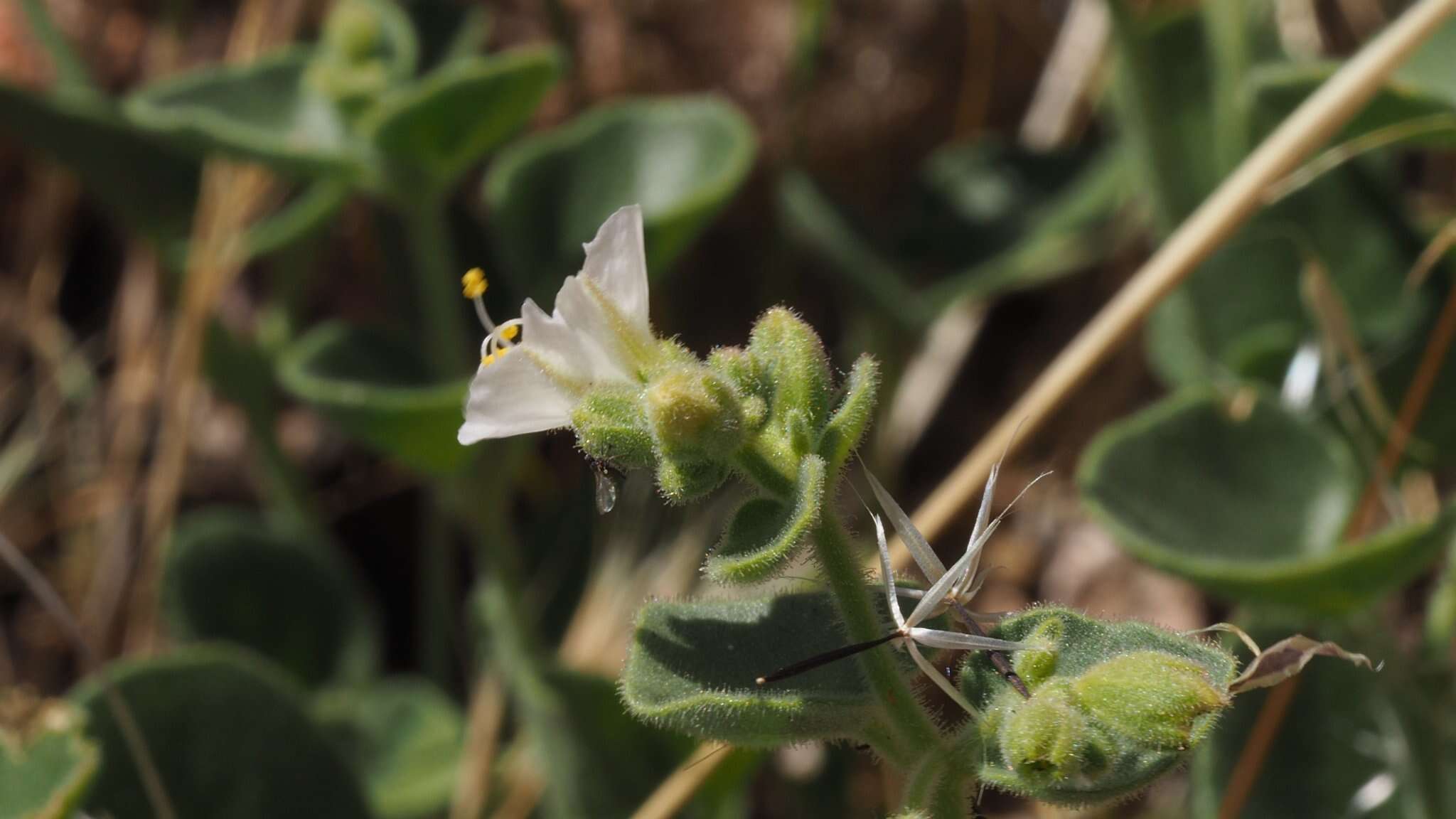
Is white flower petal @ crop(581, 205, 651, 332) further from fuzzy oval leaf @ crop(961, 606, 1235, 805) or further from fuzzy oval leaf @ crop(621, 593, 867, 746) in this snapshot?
fuzzy oval leaf @ crop(961, 606, 1235, 805)

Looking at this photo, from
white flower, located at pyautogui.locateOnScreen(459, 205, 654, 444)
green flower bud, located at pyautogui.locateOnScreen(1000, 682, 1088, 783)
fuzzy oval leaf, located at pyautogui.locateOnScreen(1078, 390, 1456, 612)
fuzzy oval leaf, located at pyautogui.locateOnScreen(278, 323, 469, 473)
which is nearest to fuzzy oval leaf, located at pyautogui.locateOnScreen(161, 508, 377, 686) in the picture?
fuzzy oval leaf, located at pyautogui.locateOnScreen(278, 323, 469, 473)

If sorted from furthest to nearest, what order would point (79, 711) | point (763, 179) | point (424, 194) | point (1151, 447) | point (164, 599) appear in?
1. point (763, 179)
2. point (164, 599)
3. point (424, 194)
4. point (1151, 447)
5. point (79, 711)

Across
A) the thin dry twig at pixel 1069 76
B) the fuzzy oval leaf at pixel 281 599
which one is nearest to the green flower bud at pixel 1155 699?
the fuzzy oval leaf at pixel 281 599

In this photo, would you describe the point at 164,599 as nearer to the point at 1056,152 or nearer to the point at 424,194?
the point at 424,194

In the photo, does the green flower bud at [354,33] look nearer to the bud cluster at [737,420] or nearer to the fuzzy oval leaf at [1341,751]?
the bud cluster at [737,420]

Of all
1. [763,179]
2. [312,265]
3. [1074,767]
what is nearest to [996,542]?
[763,179]

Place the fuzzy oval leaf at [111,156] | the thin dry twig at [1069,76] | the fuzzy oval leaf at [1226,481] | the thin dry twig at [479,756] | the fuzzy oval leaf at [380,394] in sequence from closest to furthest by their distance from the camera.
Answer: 1. the fuzzy oval leaf at [1226,481]
2. the fuzzy oval leaf at [380,394]
3. the thin dry twig at [479,756]
4. the fuzzy oval leaf at [111,156]
5. the thin dry twig at [1069,76]

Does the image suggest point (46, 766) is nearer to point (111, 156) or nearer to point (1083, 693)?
point (1083, 693)

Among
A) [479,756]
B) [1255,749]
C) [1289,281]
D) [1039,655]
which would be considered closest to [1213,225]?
[1289,281]
